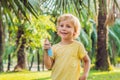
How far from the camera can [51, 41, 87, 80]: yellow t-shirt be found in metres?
3.81

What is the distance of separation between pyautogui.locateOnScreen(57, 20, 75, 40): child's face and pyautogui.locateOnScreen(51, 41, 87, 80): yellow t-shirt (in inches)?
3.7

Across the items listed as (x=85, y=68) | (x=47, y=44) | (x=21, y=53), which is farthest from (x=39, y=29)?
(x=47, y=44)

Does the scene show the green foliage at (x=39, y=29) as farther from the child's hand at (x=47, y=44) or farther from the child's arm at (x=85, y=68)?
the child's hand at (x=47, y=44)

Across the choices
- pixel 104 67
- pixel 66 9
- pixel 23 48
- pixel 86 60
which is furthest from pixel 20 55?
pixel 86 60

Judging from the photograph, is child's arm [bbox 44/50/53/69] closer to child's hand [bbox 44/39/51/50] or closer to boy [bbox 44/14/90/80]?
boy [bbox 44/14/90/80]

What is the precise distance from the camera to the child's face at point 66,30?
12.8ft

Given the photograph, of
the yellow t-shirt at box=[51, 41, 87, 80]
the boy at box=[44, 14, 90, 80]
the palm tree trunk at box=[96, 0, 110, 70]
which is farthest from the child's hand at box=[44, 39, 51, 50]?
the palm tree trunk at box=[96, 0, 110, 70]

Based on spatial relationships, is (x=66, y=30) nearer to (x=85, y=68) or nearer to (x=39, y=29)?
(x=85, y=68)

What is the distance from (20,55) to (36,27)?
2.17 meters

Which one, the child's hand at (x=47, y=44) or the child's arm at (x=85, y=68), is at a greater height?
the child's hand at (x=47, y=44)

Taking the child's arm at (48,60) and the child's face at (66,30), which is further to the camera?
the child's face at (66,30)

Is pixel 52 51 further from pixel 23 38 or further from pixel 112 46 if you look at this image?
pixel 112 46

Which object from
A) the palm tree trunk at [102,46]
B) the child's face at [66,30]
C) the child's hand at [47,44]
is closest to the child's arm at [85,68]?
the child's face at [66,30]

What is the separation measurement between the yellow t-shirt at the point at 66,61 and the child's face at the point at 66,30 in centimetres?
9
